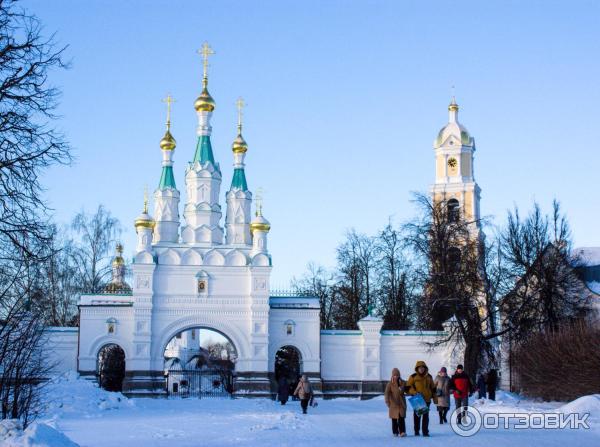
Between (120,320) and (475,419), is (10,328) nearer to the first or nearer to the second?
(475,419)

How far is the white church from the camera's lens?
3322 cm

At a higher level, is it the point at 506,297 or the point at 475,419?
the point at 506,297

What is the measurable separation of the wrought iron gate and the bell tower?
45.9 feet

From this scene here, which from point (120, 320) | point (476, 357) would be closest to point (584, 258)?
point (476, 357)

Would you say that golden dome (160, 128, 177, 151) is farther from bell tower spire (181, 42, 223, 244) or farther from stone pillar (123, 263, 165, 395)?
stone pillar (123, 263, 165, 395)

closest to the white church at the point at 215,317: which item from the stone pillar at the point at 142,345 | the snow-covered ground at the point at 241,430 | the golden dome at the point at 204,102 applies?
the stone pillar at the point at 142,345

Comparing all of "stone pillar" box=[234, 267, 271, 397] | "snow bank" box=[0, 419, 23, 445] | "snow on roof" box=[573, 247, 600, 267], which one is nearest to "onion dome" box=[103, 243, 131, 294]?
"stone pillar" box=[234, 267, 271, 397]

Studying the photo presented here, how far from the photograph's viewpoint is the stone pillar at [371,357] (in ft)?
112

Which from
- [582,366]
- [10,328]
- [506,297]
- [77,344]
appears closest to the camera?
[10,328]

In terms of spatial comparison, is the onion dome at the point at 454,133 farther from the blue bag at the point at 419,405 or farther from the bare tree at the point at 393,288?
the blue bag at the point at 419,405

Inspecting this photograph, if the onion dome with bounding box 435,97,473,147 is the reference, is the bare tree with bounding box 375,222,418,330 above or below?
below

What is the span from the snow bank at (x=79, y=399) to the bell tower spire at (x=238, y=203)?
11271mm

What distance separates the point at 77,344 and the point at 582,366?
1934 cm

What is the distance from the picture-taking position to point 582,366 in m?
20.6
